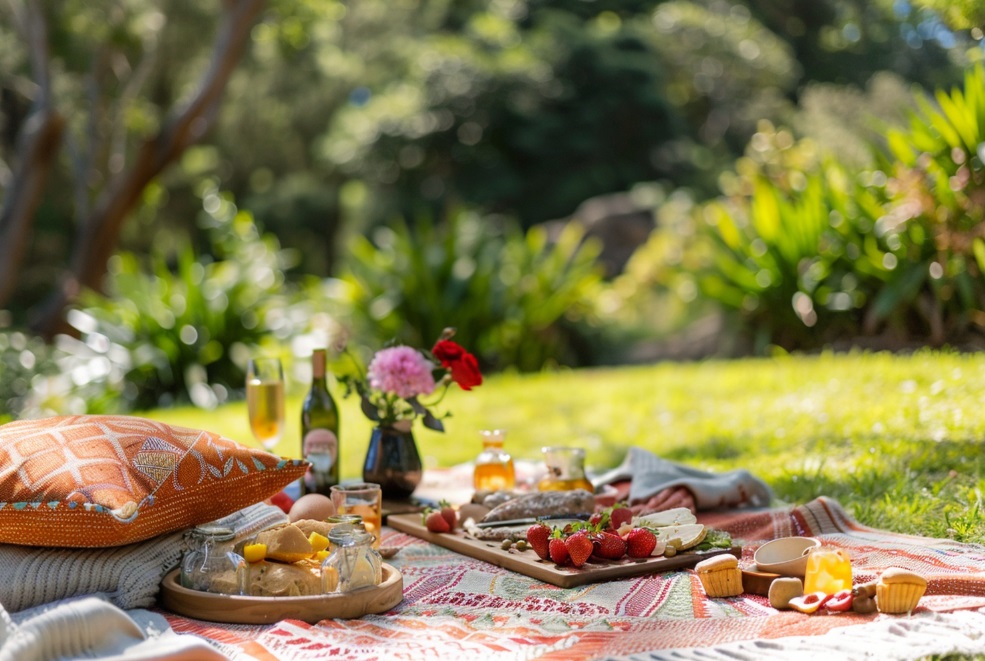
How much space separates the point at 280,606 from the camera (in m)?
2.08

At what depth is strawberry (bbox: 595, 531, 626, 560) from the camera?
2426mm

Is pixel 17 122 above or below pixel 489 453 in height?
above

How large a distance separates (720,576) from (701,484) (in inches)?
33.8

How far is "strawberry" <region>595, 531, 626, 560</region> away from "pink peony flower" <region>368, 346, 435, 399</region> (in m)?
0.77

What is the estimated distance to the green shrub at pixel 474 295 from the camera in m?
8.30

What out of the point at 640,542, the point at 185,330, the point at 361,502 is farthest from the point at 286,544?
the point at 185,330

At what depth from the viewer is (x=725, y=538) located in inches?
101

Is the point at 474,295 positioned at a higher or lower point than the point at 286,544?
higher

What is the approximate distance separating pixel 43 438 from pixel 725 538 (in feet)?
5.30

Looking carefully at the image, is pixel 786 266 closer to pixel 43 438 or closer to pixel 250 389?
pixel 250 389

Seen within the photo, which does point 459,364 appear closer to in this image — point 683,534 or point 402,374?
point 402,374

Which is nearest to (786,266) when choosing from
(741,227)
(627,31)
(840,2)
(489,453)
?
(741,227)

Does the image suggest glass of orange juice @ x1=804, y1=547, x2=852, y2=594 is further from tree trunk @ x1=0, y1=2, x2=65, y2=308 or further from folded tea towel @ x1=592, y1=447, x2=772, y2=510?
tree trunk @ x1=0, y1=2, x2=65, y2=308

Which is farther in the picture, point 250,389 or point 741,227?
point 741,227
